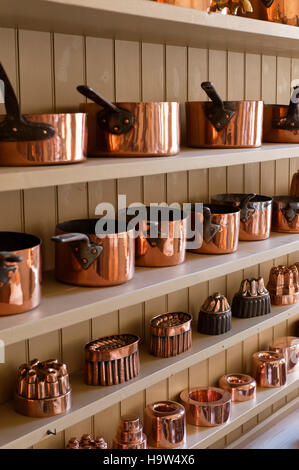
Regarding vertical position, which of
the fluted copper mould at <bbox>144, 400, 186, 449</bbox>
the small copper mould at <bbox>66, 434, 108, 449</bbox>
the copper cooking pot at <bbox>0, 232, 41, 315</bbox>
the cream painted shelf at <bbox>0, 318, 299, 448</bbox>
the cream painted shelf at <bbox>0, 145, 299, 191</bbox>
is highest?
A: the cream painted shelf at <bbox>0, 145, 299, 191</bbox>

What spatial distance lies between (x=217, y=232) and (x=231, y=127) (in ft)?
0.99

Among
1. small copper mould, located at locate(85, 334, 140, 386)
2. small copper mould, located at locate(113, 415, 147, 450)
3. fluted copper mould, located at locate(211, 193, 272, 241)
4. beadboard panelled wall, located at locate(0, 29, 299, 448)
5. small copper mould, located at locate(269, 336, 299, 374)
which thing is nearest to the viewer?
beadboard panelled wall, located at locate(0, 29, 299, 448)

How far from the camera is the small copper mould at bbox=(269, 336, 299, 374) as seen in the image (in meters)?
2.50

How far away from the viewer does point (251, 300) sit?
87.0 inches

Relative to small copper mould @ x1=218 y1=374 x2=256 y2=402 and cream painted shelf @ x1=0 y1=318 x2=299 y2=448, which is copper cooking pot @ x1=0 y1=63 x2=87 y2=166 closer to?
cream painted shelf @ x1=0 y1=318 x2=299 y2=448

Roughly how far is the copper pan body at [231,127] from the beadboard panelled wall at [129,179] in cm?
17

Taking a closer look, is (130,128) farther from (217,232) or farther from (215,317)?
(215,317)

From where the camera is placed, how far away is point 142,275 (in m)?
1.67

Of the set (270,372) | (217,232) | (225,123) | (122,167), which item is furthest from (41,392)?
(270,372)

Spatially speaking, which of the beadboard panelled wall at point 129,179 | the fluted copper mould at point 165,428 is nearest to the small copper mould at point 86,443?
the beadboard panelled wall at point 129,179

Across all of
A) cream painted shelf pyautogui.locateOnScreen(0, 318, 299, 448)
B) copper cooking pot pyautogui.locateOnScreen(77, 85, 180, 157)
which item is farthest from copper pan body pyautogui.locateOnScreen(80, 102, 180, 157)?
cream painted shelf pyautogui.locateOnScreen(0, 318, 299, 448)

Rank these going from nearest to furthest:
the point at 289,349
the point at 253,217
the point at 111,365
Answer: the point at 111,365, the point at 253,217, the point at 289,349

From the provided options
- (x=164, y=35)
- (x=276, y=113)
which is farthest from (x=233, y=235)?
(x=164, y=35)

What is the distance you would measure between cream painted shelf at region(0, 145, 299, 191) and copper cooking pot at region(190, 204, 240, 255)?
0.18 m
